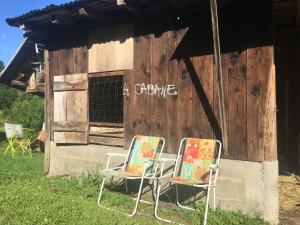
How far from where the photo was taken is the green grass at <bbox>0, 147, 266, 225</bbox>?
477 centimetres

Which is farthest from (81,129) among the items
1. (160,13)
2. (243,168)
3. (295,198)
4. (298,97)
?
(298,97)

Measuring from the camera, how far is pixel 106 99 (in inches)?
289

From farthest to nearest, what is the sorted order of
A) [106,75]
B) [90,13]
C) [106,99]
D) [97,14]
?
[106,99], [106,75], [97,14], [90,13]

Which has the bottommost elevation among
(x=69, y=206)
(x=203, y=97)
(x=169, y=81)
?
(x=69, y=206)

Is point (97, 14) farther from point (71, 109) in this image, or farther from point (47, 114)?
point (47, 114)

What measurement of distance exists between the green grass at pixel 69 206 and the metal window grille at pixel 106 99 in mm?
1127

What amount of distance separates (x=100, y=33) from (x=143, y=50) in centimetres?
115

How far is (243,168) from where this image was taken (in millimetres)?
5387

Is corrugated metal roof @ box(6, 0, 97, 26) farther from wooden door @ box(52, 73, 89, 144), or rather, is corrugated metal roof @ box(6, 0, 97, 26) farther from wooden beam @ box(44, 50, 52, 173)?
wooden door @ box(52, 73, 89, 144)

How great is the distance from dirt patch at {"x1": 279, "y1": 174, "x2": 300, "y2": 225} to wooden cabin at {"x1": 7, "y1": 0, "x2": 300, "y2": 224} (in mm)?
360

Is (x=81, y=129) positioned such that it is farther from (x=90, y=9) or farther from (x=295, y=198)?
(x=295, y=198)

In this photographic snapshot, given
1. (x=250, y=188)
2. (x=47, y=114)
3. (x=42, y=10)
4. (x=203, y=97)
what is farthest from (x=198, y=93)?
(x=47, y=114)

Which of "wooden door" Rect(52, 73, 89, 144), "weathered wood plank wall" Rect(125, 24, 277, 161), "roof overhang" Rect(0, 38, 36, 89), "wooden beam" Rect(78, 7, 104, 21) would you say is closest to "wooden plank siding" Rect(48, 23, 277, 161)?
"weathered wood plank wall" Rect(125, 24, 277, 161)

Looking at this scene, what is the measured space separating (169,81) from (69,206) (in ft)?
8.01
